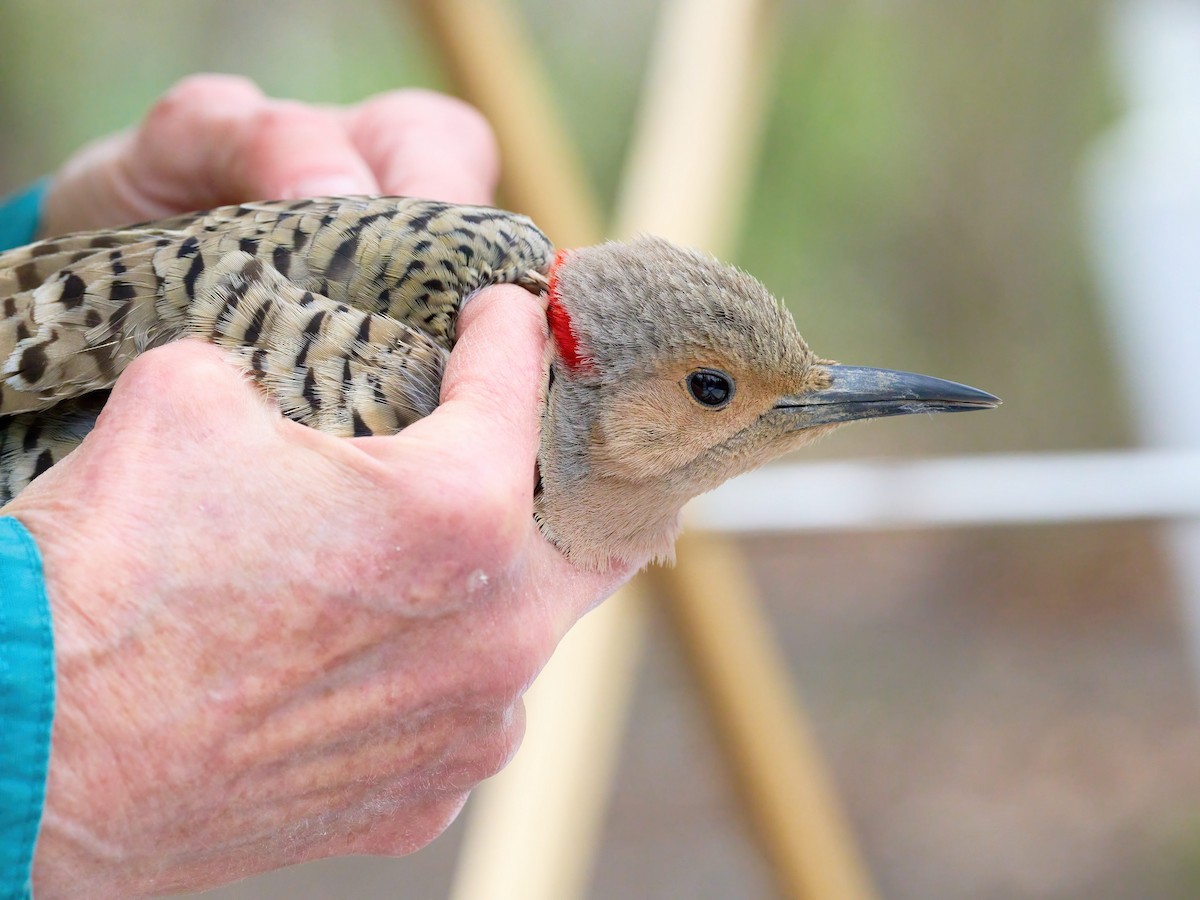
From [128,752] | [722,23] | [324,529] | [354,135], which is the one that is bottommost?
[128,752]

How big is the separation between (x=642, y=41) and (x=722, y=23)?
15.2 ft

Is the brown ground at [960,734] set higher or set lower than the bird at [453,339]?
lower

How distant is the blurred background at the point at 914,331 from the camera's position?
6363 mm

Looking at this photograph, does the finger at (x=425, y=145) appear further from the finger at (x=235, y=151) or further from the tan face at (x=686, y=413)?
the tan face at (x=686, y=413)

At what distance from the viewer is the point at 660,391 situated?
1.75 metres

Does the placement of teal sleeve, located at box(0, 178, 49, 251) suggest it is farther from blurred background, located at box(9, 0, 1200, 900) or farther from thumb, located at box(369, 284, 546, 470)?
blurred background, located at box(9, 0, 1200, 900)

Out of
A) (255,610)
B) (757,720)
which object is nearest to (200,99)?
(255,610)

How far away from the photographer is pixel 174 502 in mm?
1280

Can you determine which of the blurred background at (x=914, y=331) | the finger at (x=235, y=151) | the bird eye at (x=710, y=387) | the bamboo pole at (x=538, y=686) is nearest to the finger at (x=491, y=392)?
the bird eye at (x=710, y=387)

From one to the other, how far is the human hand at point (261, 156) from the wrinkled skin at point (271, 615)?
713 mm

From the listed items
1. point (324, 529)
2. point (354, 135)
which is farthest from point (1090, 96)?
point (324, 529)

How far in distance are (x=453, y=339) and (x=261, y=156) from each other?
0.72 metres

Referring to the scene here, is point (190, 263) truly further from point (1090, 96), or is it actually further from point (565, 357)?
point (1090, 96)

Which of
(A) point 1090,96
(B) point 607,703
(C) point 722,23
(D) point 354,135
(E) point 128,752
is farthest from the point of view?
(A) point 1090,96
